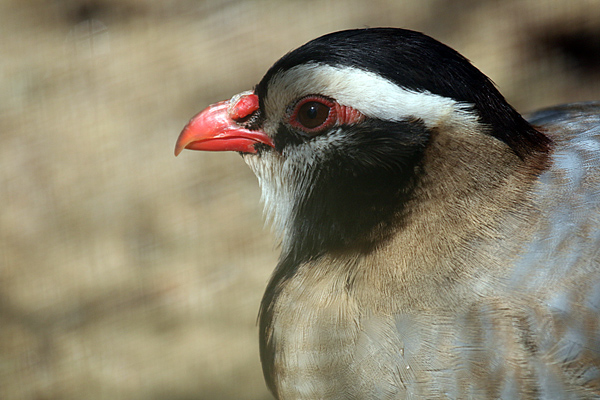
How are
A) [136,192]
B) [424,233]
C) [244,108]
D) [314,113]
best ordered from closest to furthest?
[424,233] < [314,113] < [244,108] < [136,192]

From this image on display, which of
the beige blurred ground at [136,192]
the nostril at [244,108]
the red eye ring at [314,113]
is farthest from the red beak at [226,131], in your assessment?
the beige blurred ground at [136,192]

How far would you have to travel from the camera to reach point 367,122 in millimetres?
2043

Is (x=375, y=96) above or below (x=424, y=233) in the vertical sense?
above

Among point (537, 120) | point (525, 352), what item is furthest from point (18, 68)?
point (525, 352)

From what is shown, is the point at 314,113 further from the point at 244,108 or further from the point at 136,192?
the point at 136,192

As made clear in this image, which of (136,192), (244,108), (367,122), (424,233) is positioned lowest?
(424,233)

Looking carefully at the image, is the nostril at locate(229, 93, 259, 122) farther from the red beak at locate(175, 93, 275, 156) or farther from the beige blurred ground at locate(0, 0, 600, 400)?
the beige blurred ground at locate(0, 0, 600, 400)

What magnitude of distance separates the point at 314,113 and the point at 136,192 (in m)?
2.30

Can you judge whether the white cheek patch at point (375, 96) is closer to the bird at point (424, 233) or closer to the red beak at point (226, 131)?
the bird at point (424, 233)

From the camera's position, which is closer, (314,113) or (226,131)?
(314,113)

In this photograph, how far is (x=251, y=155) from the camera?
235 centimetres

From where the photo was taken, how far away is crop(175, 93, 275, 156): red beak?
2.29m

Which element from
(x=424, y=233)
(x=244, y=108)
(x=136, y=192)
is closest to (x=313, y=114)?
(x=244, y=108)

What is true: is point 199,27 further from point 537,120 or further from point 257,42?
point 537,120
